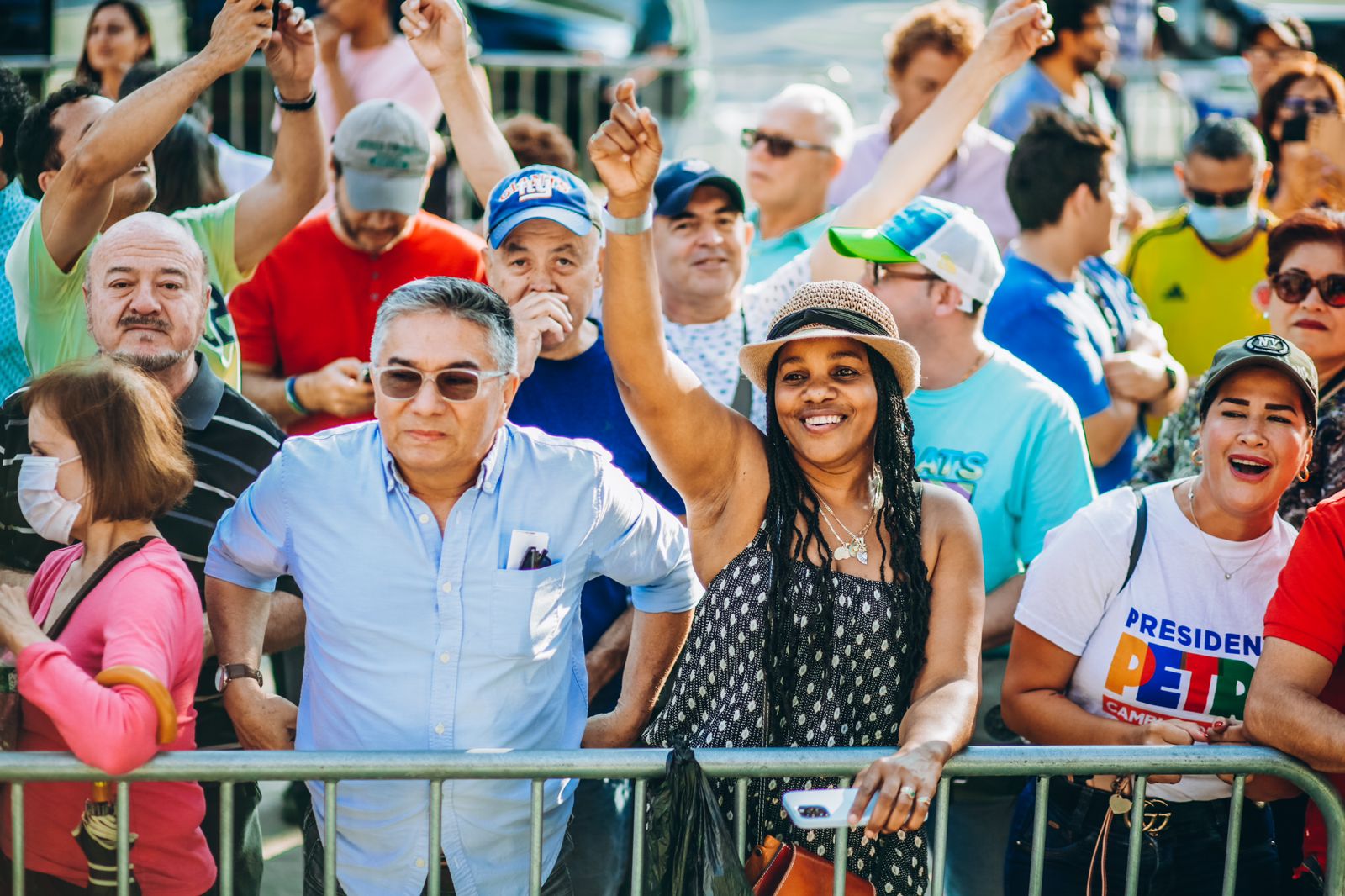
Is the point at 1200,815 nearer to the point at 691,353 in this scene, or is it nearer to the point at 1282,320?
the point at 1282,320

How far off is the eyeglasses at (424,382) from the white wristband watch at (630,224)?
1.36 feet

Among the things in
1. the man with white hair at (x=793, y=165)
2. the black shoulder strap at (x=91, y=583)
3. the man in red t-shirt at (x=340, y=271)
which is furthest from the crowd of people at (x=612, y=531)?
the man with white hair at (x=793, y=165)

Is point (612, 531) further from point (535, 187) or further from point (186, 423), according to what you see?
point (535, 187)

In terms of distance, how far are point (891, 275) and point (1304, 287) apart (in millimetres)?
1145

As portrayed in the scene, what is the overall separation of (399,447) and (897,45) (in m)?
4.13

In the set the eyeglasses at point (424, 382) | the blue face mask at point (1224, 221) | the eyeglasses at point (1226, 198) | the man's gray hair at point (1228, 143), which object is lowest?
the eyeglasses at point (424, 382)

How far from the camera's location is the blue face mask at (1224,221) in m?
5.85

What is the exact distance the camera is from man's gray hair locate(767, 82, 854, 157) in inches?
218

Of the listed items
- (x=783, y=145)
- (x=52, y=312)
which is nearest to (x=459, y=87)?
(x=52, y=312)

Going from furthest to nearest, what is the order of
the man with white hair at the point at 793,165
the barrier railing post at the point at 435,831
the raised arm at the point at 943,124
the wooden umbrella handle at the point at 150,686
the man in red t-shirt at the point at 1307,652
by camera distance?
the man with white hair at the point at 793,165
the raised arm at the point at 943,124
the man in red t-shirt at the point at 1307,652
the barrier railing post at the point at 435,831
the wooden umbrella handle at the point at 150,686

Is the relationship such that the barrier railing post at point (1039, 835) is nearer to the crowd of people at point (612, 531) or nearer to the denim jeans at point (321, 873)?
the crowd of people at point (612, 531)

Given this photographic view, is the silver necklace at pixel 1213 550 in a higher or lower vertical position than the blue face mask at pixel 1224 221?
lower

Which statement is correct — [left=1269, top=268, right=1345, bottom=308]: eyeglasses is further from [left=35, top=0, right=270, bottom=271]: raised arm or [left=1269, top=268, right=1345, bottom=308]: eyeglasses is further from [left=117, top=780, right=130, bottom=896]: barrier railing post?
[left=117, top=780, right=130, bottom=896]: barrier railing post

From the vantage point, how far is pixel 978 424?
3.98 m
